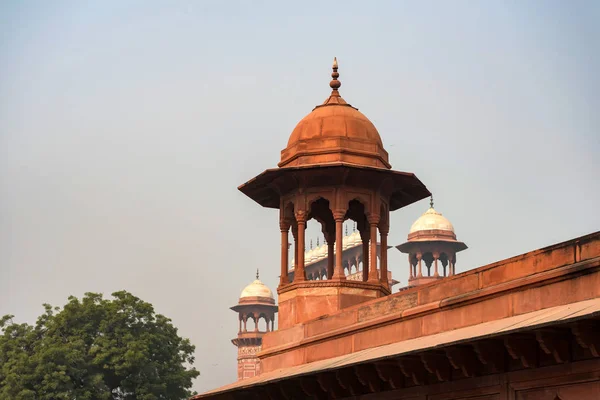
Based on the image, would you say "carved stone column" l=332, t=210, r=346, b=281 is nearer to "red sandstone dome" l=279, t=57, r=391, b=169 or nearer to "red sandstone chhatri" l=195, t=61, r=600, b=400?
"red sandstone chhatri" l=195, t=61, r=600, b=400

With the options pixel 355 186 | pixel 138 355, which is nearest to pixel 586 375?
pixel 355 186

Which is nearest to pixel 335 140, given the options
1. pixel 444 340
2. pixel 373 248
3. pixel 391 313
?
pixel 373 248

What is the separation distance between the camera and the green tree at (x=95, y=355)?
3488 centimetres

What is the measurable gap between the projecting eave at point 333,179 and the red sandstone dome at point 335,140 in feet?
0.67

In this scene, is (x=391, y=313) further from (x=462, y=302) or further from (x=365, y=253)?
(x=365, y=253)

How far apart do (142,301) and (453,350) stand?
26.6m

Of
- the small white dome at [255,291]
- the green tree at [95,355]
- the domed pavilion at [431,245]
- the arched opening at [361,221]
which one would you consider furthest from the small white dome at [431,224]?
the arched opening at [361,221]

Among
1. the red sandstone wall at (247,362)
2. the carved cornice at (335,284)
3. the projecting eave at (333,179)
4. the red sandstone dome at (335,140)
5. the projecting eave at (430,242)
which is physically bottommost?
the carved cornice at (335,284)

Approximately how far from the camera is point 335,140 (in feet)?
62.8

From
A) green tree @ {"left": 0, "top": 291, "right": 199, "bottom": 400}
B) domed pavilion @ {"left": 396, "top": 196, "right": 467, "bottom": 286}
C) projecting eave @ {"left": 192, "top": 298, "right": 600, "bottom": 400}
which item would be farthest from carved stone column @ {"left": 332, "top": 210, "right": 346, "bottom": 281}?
domed pavilion @ {"left": 396, "top": 196, "right": 467, "bottom": 286}

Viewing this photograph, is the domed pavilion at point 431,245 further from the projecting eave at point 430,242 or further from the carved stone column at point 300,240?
the carved stone column at point 300,240

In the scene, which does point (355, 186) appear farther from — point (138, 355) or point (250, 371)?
point (250, 371)

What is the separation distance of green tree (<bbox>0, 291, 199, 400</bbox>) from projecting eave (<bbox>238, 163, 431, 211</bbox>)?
16.6 m

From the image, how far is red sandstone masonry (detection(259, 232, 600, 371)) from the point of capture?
37.1ft
